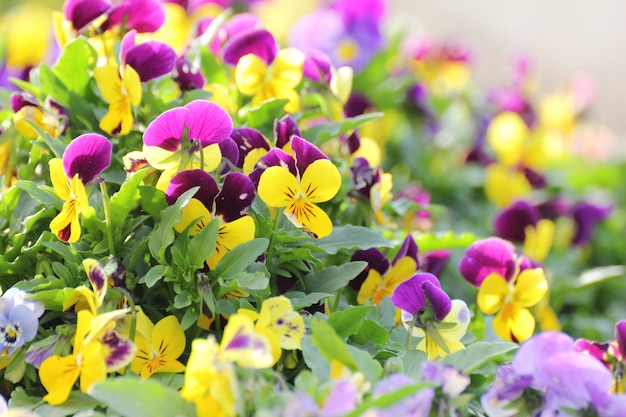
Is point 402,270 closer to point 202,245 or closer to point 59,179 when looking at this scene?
point 202,245

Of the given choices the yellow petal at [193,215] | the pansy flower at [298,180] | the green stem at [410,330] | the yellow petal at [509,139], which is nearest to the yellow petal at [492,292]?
the green stem at [410,330]

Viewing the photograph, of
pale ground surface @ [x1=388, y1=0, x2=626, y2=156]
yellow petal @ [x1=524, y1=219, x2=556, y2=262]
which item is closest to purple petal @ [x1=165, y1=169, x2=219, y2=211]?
yellow petal @ [x1=524, y1=219, x2=556, y2=262]

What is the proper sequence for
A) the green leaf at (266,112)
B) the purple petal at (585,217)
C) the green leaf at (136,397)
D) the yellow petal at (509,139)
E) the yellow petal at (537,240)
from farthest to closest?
1. the yellow petal at (509,139)
2. the purple petal at (585,217)
3. the yellow petal at (537,240)
4. the green leaf at (266,112)
5. the green leaf at (136,397)

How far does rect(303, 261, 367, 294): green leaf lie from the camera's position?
3.59ft

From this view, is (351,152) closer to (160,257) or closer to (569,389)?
(160,257)

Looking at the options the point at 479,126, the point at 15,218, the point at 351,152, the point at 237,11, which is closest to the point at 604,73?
the point at 479,126

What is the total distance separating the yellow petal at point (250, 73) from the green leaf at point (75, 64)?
0.21m

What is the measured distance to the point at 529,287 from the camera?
122 centimetres

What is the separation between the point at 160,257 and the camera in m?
1.00

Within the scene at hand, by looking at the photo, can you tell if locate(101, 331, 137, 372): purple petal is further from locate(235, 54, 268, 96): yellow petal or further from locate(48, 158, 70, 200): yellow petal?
locate(235, 54, 268, 96): yellow petal

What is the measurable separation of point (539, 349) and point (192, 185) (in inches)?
17.1

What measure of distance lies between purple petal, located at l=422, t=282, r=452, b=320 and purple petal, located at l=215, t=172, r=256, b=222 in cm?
23

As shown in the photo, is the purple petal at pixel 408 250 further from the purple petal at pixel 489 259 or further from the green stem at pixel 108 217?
the green stem at pixel 108 217

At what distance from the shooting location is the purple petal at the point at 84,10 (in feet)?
4.16
